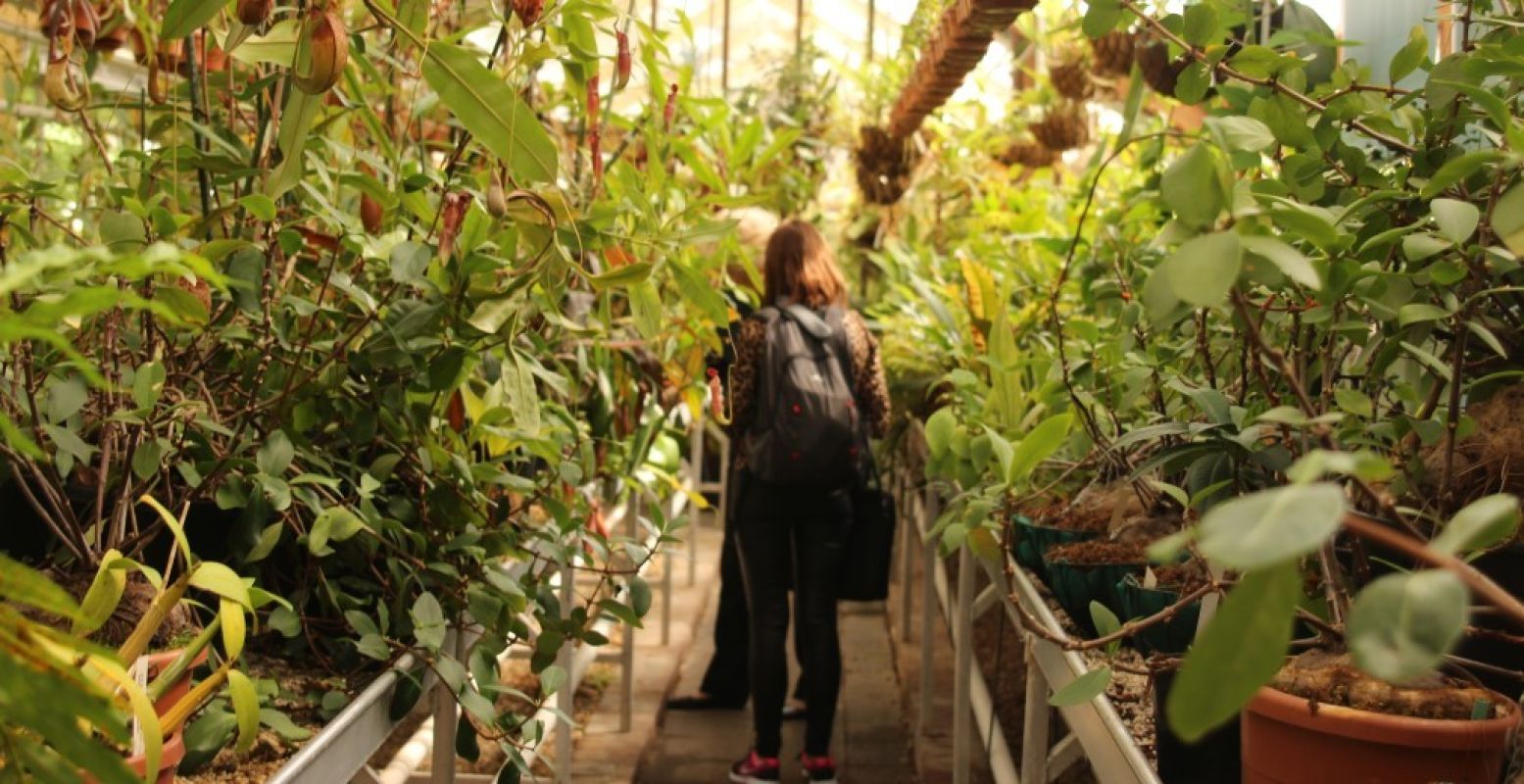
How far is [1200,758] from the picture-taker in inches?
46.4

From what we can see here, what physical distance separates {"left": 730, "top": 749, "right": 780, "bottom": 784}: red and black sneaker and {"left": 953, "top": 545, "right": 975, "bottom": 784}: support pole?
753mm

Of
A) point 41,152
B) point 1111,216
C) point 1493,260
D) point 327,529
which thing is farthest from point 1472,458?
point 41,152

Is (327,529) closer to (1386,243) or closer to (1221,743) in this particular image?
(1221,743)

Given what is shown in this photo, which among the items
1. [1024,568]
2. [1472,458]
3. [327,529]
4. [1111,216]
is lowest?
[1024,568]

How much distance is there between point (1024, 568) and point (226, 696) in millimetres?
1271

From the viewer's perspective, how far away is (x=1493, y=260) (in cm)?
108

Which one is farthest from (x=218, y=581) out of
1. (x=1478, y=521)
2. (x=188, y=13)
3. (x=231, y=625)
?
(x=1478, y=521)

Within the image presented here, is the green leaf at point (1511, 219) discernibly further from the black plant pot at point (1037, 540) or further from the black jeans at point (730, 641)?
the black jeans at point (730, 641)

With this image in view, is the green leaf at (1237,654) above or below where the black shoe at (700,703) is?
above

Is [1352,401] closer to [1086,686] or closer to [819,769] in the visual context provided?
[1086,686]

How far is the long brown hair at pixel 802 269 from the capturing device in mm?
3342

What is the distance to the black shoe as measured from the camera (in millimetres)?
4168

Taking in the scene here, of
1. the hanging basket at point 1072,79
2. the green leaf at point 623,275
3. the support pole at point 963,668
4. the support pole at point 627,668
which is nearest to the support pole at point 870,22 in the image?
the hanging basket at point 1072,79

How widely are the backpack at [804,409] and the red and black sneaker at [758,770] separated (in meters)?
0.73
